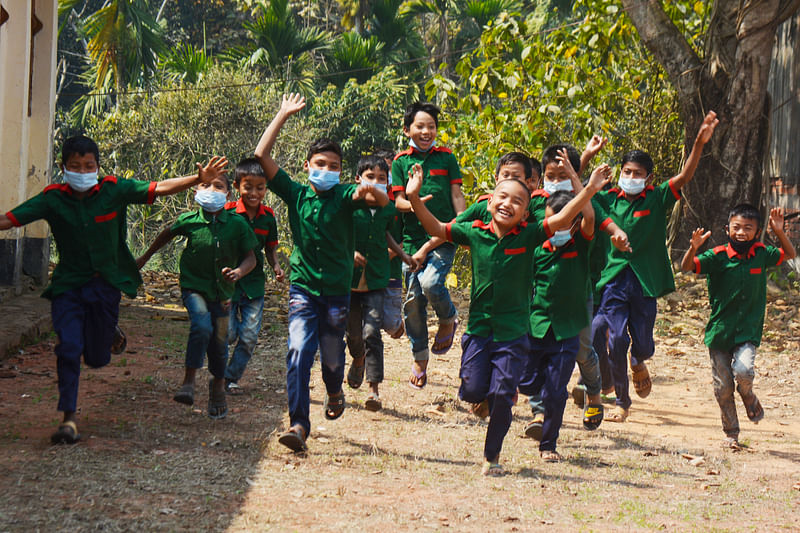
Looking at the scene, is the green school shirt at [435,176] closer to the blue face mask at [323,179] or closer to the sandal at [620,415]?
the blue face mask at [323,179]

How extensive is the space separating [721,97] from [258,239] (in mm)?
8725

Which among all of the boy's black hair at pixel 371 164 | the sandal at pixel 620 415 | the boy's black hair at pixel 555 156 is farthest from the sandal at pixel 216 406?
the sandal at pixel 620 415

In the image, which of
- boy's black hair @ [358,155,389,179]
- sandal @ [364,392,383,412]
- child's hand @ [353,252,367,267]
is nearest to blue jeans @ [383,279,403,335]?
child's hand @ [353,252,367,267]

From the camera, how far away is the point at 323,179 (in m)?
5.88

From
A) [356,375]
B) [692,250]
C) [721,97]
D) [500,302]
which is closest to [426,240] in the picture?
[356,375]

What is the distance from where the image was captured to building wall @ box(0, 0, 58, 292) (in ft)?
35.9

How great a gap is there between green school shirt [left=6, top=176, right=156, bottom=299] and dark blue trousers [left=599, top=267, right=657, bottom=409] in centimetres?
361

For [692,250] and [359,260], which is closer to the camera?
[692,250]

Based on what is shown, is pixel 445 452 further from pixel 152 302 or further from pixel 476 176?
pixel 152 302

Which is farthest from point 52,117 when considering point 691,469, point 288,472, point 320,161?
point 691,469

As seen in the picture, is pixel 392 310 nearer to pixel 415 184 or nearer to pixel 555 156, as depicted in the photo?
pixel 555 156

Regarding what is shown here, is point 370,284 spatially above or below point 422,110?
below

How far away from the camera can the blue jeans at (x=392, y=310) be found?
748 centimetres

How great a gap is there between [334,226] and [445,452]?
5.46 feet
